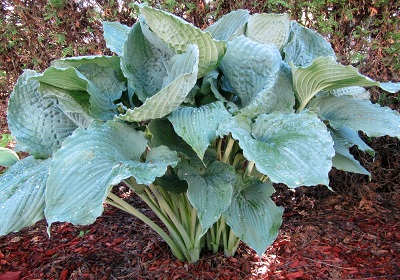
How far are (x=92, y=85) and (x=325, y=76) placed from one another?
76 centimetres

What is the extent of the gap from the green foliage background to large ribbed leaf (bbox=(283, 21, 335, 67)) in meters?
0.53

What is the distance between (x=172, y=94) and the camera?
3.18 feet

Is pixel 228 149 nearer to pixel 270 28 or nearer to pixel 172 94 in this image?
pixel 172 94

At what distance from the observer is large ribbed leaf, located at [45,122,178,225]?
84cm

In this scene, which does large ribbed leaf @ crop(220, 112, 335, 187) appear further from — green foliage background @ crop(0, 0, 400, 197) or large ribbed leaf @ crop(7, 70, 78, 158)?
green foliage background @ crop(0, 0, 400, 197)

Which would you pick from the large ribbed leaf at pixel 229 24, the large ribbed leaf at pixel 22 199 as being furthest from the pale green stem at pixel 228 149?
the large ribbed leaf at pixel 22 199

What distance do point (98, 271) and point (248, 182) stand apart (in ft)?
2.58

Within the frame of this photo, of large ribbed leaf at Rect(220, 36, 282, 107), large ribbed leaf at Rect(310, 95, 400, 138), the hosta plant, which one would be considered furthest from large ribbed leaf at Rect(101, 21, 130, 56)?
large ribbed leaf at Rect(310, 95, 400, 138)

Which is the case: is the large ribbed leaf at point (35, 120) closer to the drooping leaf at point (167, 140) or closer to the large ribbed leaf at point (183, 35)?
the drooping leaf at point (167, 140)

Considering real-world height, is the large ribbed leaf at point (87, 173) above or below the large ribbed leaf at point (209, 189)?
above

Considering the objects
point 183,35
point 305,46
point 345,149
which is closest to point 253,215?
point 345,149

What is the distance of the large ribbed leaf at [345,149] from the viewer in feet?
4.56

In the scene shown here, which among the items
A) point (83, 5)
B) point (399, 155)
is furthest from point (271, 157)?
point (83, 5)

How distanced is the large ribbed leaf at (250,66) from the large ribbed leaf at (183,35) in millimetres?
81
